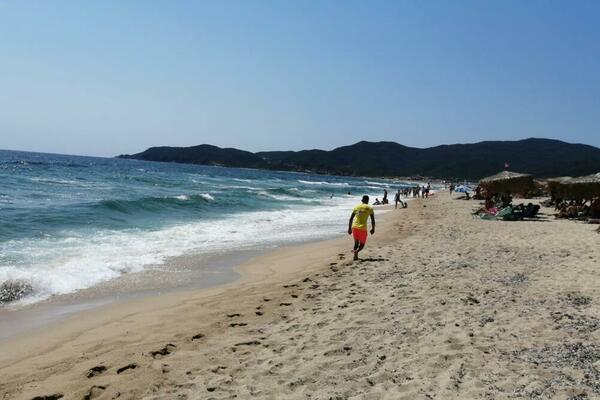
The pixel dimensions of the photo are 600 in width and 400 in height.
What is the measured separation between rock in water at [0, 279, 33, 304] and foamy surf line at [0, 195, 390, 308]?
3 cm

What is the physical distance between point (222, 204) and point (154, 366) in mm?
22716

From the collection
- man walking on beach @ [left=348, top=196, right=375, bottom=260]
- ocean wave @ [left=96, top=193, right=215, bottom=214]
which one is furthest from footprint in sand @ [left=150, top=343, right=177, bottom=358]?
ocean wave @ [left=96, top=193, right=215, bottom=214]

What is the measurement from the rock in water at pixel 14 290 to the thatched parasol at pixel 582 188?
1986 centimetres

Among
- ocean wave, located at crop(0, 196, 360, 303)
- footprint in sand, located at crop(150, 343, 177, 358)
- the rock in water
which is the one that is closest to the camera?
footprint in sand, located at crop(150, 343, 177, 358)

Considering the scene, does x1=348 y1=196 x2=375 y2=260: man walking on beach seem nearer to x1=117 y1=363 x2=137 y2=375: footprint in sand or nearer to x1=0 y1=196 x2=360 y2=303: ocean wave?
x1=0 y1=196 x2=360 y2=303: ocean wave

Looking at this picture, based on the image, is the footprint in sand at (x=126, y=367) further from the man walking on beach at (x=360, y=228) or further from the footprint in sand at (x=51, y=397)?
the man walking on beach at (x=360, y=228)

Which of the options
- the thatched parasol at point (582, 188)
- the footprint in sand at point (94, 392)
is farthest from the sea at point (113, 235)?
the thatched parasol at point (582, 188)

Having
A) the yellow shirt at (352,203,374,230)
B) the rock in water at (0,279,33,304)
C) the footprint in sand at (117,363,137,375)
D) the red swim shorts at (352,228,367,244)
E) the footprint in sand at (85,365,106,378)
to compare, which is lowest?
the rock in water at (0,279,33,304)

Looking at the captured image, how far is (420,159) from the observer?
192 meters

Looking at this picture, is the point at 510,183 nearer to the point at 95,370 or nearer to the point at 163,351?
the point at 163,351

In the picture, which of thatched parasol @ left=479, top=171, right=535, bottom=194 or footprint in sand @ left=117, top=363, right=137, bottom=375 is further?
thatched parasol @ left=479, top=171, right=535, bottom=194

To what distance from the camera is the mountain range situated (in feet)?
509

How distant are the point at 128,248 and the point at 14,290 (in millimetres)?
4223

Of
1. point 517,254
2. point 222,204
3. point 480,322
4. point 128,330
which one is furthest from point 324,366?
point 222,204
